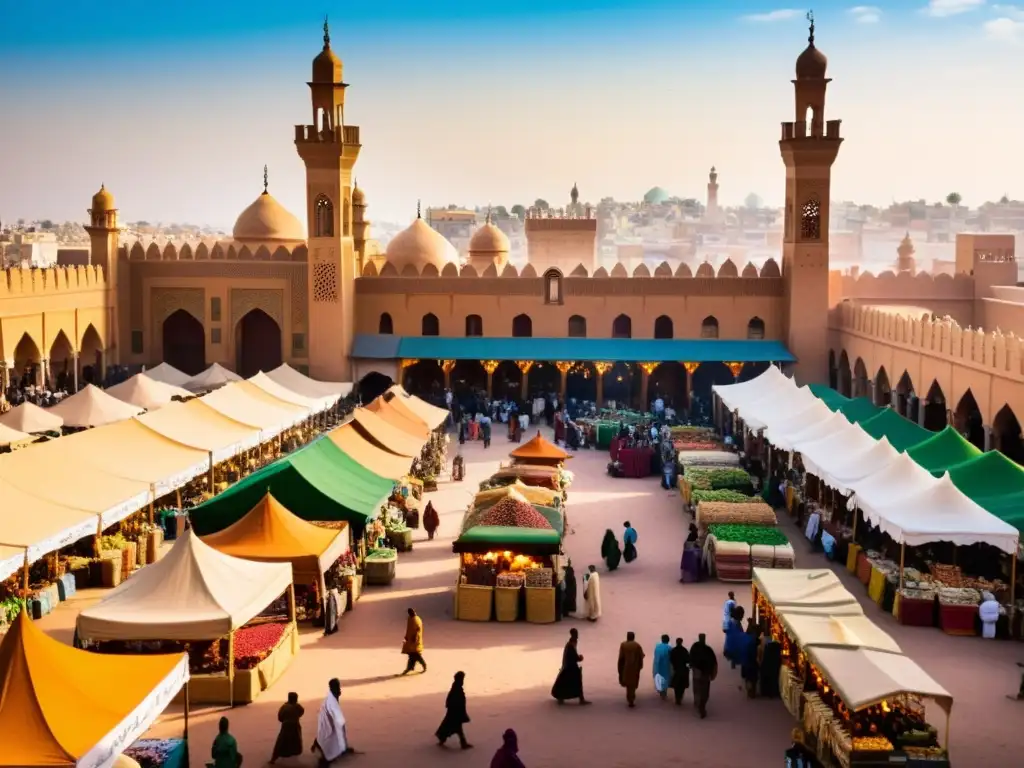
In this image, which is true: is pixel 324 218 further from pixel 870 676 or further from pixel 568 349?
pixel 870 676

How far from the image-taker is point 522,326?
36.2 m

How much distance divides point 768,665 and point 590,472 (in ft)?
47.0

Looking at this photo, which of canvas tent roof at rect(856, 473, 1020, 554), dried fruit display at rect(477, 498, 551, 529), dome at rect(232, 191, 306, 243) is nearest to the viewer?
canvas tent roof at rect(856, 473, 1020, 554)

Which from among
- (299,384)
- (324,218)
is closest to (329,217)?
(324,218)

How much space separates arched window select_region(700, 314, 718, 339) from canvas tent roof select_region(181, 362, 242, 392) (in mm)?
12358

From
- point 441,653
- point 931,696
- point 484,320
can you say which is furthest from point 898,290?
point 931,696

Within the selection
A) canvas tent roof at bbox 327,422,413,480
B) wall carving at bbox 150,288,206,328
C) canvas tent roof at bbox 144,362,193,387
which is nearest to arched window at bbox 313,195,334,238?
wall carving at bbox 150,288,206,328

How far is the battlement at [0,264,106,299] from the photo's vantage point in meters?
30.0

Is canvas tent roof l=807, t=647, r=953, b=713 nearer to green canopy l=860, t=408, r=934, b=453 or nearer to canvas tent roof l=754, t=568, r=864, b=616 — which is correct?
canvas tent roof l=754, t=568, r=864, b=616

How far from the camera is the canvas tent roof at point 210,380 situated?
30.9m

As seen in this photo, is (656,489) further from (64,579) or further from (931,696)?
(931,696)

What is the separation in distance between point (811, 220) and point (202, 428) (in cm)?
1804

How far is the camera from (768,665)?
1312 centimetres

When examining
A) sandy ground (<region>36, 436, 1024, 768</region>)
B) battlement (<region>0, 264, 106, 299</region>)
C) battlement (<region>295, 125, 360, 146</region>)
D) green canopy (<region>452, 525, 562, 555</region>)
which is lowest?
sandy ground (<region>36, 436, 1024, 768</region>)
